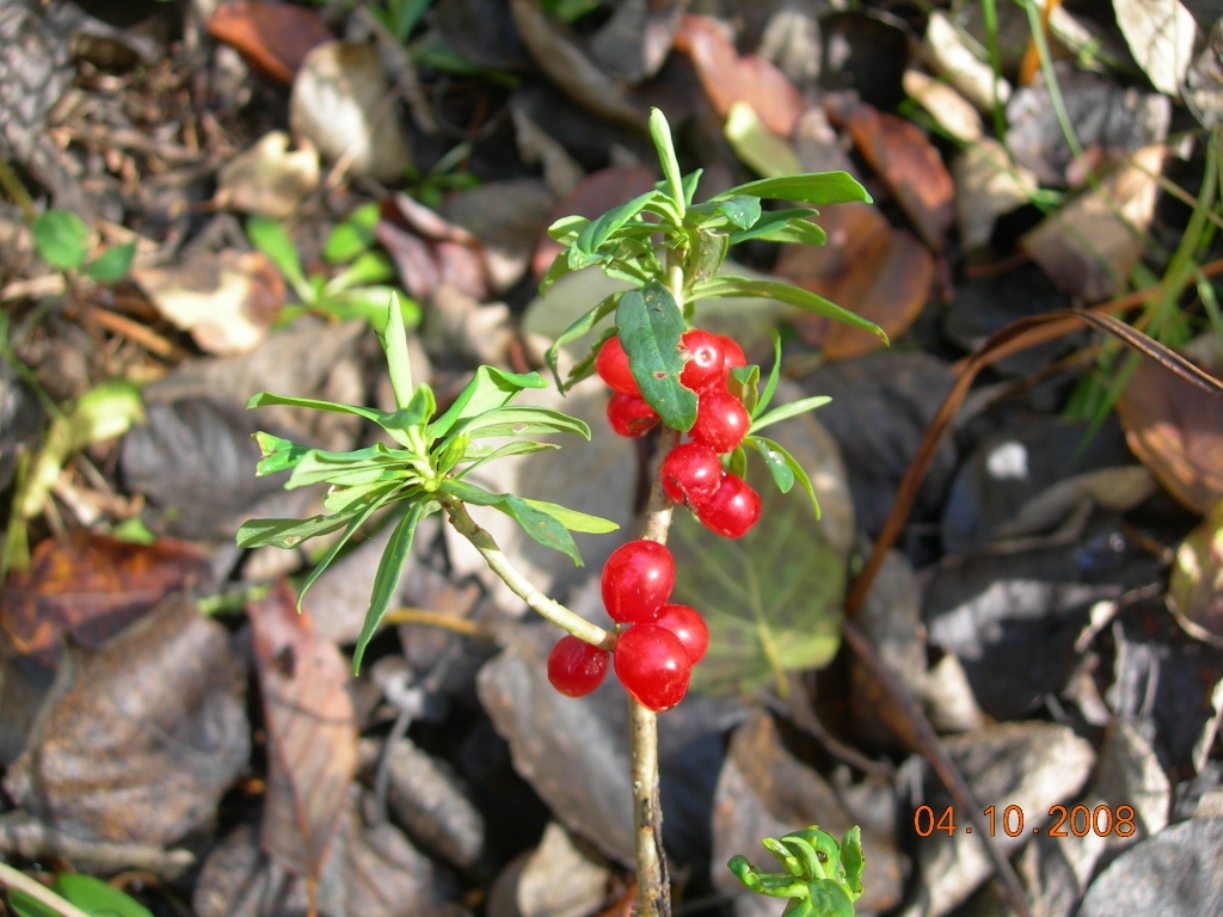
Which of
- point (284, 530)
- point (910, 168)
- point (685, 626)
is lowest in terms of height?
point (910, 168)

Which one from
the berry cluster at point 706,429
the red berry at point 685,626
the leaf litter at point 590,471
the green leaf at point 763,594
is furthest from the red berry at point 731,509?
the green leaf at point 763,594

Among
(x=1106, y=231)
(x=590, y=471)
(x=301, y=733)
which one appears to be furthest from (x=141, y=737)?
(x=1106, y=231)

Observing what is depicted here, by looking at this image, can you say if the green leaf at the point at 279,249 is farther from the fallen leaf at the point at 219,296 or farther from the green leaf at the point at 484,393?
the green leaf at the point at 484,393

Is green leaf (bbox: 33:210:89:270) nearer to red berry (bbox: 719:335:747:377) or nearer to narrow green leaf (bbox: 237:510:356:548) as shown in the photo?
narrow green leaf (bbox: 237:510:356:548)

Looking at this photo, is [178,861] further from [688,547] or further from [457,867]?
[688,547]

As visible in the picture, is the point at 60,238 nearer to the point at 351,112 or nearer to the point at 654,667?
the point at 351,112
